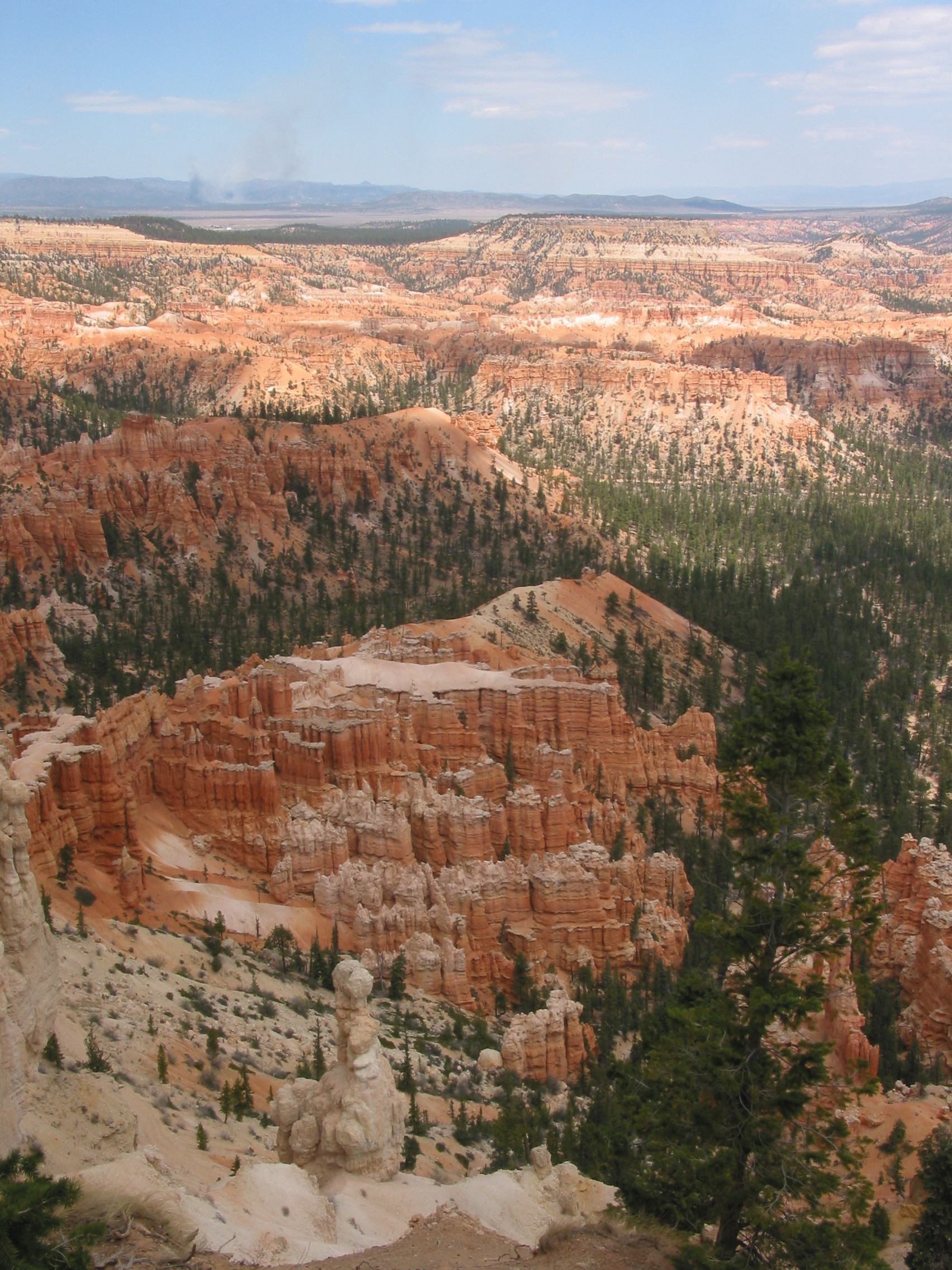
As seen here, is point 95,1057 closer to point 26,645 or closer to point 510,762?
point 510,762

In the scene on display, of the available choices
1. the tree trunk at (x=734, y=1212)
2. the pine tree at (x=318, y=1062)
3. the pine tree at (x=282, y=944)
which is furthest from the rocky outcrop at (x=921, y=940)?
the tree trunk at (x=734, y=1212)

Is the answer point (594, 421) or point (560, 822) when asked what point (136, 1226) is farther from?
point (594, 421)

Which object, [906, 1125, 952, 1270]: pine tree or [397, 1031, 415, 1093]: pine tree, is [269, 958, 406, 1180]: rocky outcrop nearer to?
[397, 1031, 415, 1093]: pine tree

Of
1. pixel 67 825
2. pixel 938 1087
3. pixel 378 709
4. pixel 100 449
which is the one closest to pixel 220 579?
pixel 100 449

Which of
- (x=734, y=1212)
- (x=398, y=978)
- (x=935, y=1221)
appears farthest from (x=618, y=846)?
(x=734, y=1212)

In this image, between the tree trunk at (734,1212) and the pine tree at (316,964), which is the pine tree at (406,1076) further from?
the tree trunk at (734,1212)
